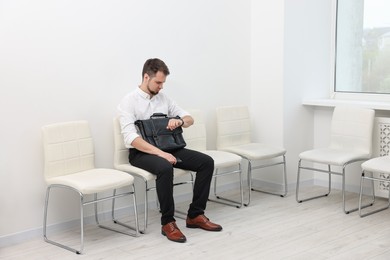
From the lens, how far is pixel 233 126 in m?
4.97

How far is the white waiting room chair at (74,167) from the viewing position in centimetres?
368

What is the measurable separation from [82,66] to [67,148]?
0.64 metres

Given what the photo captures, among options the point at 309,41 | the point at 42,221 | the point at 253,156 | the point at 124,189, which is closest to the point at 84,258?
the point at 42,221

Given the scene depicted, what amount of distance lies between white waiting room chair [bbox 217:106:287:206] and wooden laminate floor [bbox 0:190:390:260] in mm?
Result: 471

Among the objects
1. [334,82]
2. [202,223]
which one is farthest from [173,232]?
[334,82]

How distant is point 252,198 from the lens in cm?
499

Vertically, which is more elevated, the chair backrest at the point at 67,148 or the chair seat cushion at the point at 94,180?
the chair backrest at the point at 67,148

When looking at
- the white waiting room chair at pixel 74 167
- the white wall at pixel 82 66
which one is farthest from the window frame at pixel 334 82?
the white waiting room chair at pixel 74 167

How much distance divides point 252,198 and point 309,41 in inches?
63.2

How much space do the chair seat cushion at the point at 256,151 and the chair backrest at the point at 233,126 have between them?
0.22 ft

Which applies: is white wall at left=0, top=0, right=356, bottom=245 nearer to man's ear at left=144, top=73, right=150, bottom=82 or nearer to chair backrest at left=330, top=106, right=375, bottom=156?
man's ear at left=144, top=73, right=150, bottom=82

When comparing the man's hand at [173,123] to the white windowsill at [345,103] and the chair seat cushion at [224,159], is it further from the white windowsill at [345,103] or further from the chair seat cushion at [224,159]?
the white windowsill at [345,103]

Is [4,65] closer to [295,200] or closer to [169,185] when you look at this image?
[169,185]

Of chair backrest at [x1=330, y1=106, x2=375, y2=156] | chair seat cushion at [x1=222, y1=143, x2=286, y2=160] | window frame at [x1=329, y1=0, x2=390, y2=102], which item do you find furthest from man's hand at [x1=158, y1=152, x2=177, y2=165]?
window frame at [x1=329, y1=0, x2=390, y2=102]
